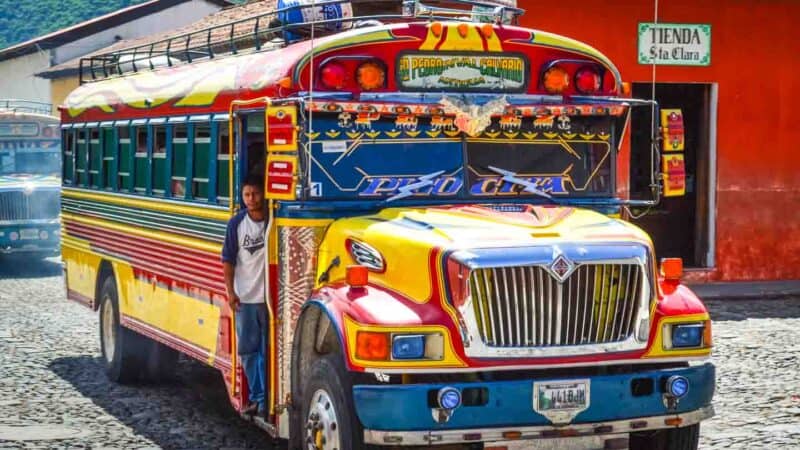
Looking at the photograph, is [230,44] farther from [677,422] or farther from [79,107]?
[677,422]

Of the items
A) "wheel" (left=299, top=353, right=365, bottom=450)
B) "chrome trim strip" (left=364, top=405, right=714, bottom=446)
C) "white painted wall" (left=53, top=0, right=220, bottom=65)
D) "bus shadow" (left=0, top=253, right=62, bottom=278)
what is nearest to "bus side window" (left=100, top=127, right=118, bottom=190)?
"wheel" (left=299, top=353, right=365, bottom=450)

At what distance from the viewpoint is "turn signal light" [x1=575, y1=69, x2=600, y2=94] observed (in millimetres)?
8562

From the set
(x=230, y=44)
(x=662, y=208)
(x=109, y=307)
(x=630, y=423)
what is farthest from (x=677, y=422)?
(x=662, y=208)

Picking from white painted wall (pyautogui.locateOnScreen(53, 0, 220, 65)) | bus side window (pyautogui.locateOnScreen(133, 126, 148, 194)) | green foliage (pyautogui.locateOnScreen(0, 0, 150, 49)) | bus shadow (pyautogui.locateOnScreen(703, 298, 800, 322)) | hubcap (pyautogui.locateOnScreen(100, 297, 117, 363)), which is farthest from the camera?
green foliage (pyautogui.locateOnScreen(0, 0, 150, 49))

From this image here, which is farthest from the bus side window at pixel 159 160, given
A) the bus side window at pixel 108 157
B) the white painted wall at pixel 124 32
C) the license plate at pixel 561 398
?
the white painted wall at pixel 124 32

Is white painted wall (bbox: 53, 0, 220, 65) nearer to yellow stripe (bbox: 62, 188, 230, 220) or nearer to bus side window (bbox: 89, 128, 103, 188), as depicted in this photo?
yellow stripe (bbox: 62, 188, 230, 220)

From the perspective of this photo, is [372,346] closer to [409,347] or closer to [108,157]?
[409,347]

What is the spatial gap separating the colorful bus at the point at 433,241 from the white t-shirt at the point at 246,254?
22cm

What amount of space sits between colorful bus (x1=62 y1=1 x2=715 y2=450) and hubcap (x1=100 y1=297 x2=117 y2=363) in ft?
6.40

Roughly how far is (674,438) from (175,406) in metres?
4.41

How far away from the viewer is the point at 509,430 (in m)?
7.00

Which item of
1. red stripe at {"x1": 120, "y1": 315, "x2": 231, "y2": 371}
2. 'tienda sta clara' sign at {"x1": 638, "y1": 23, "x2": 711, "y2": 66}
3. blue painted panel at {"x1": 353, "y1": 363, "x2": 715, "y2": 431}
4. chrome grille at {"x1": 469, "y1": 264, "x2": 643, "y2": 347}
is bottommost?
red stripe at {"x1": 120, "y1": 315, "x2": 231, "y2": 371}

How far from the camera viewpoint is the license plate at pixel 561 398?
7062mm

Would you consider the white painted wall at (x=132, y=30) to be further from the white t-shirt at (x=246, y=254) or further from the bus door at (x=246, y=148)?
the white t-shirt at (x=246, y=254)
